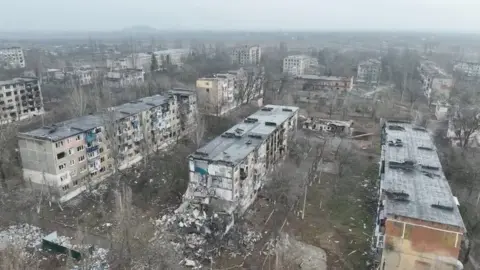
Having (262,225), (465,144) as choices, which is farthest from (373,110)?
(262,225)

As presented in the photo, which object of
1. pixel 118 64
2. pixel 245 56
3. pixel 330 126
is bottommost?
pixel 330 126

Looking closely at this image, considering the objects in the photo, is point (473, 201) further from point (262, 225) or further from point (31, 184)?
point (31, 184)

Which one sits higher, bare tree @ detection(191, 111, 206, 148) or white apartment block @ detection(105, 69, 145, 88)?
white apartment block @ detection(105, 69, 145, 88)

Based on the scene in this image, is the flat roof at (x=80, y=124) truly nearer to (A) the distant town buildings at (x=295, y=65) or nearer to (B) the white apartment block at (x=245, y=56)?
(A) the distant town buildings at (x=295, y=65)

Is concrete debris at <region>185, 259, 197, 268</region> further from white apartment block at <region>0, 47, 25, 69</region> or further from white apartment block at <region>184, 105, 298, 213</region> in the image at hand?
white apartment block at <region>0, 47, 25, 69</region>

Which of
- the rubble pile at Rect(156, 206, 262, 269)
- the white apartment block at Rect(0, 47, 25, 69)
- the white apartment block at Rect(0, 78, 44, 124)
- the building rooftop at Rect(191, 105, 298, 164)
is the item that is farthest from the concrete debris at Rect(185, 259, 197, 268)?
the white apartment block at Rect(0, 47, 25, 69)

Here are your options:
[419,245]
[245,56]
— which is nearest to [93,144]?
[419,245]

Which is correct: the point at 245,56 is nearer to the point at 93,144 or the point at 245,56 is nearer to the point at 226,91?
the point at 226,91
